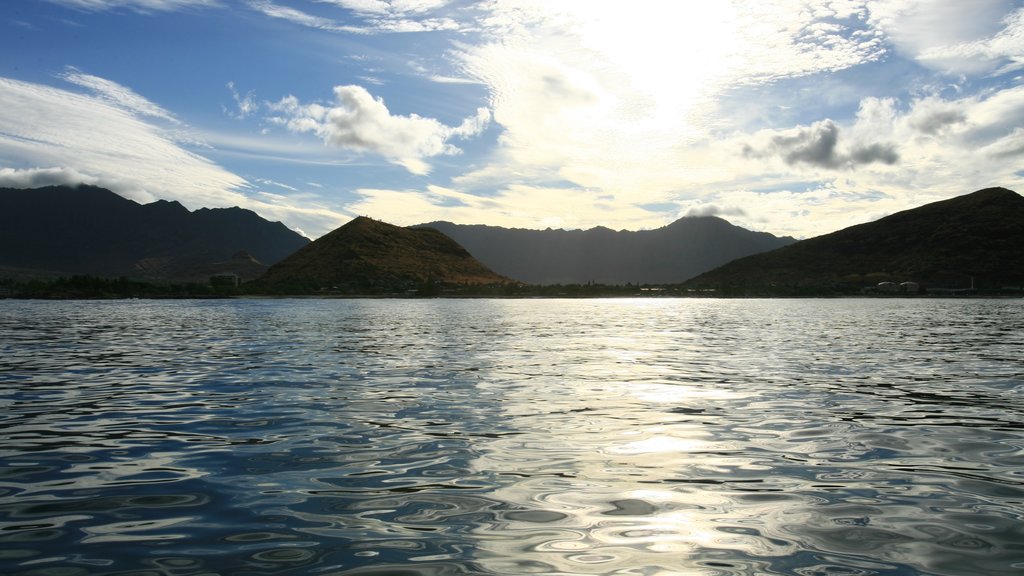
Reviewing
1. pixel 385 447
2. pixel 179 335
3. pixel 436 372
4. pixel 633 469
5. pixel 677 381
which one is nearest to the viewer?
pixel 633 469

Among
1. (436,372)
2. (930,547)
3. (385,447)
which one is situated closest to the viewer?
(930,547)

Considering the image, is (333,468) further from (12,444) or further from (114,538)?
(12,444)

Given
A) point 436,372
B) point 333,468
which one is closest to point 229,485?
point 333,468

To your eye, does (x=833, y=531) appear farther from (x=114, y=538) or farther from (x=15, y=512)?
(x=15, y=512)

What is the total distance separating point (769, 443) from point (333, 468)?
9007 millimetres

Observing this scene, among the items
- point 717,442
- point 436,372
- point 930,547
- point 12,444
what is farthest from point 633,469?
point 436,372

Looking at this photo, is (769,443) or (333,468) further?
(769,443)

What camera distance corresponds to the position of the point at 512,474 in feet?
37.7

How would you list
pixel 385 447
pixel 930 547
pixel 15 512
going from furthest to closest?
pixel 385 447 → pixel 15 512 → pixel 930 547

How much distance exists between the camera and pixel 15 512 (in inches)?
367

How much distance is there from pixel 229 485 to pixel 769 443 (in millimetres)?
10657

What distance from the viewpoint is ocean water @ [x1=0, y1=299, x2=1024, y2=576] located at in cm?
779

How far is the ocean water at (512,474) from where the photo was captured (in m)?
7.79

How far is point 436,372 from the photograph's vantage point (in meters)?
28.1
